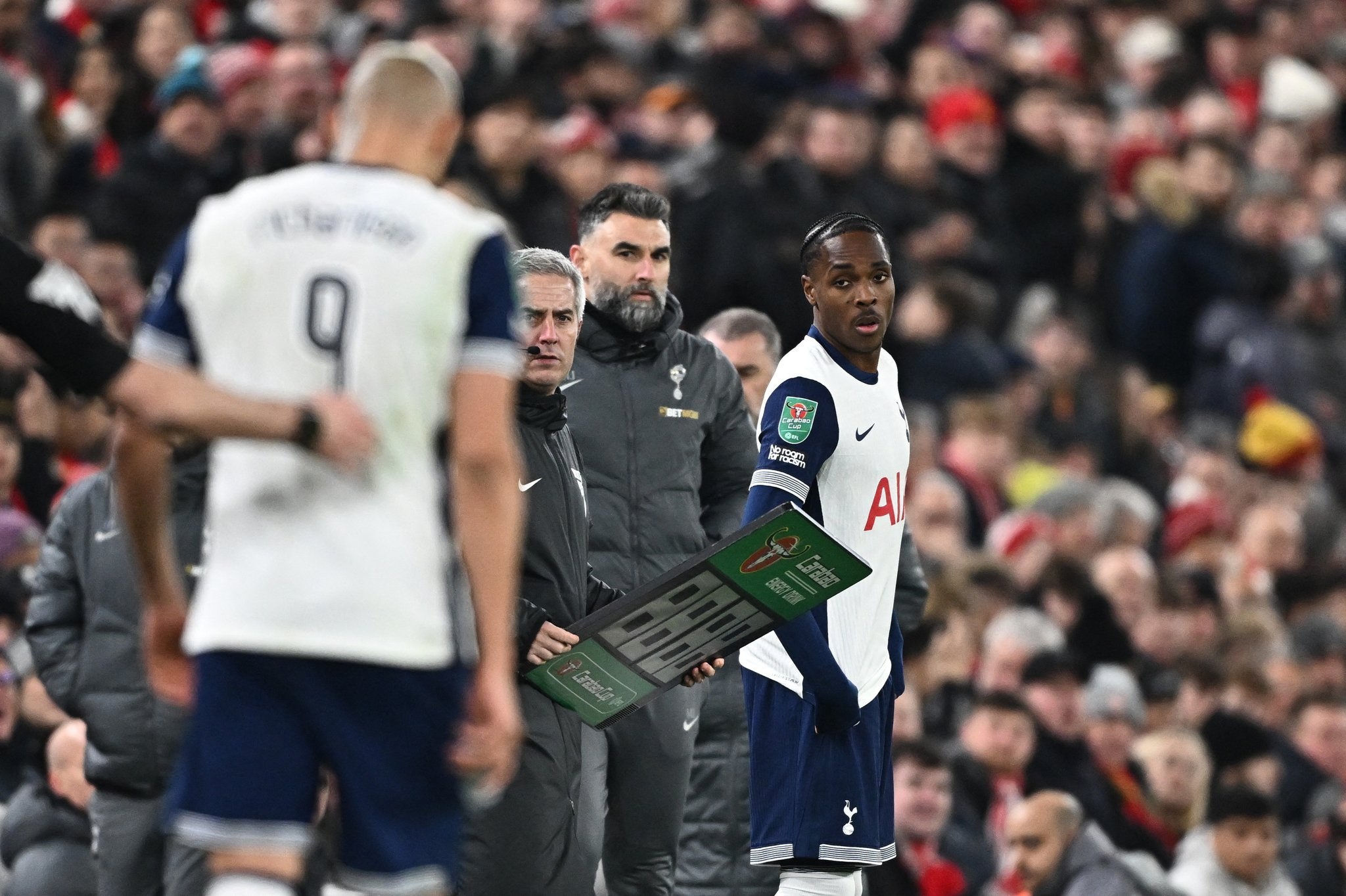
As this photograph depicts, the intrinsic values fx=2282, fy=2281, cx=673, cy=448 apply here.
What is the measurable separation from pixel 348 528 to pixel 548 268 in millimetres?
2336

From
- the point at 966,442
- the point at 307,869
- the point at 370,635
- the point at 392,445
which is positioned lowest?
the point at 307,869

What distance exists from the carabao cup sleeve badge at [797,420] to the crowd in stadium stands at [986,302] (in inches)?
80.7

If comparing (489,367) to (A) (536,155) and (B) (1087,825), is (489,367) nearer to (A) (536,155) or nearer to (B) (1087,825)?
(B) (1087,825)

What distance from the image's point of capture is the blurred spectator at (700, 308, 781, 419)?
806 centimetres

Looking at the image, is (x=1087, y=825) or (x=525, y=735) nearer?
(x=525, y=735)

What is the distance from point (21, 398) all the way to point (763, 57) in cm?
662

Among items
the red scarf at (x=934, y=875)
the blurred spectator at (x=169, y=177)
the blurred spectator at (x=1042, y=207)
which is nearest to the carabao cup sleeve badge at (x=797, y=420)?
the red scarf at (x=934, y=875)

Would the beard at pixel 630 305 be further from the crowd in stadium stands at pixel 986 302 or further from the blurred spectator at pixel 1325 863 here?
the blurred spectator at pixel 1325 863

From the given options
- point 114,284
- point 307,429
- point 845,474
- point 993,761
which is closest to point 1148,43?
point 993,761

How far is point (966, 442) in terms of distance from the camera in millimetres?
13211

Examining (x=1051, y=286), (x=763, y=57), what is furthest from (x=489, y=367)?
(x=1051, y=286)

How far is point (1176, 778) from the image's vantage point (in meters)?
10.6

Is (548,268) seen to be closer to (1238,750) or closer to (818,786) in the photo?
(818,786)

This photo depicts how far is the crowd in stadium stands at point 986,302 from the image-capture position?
31.7 ft
